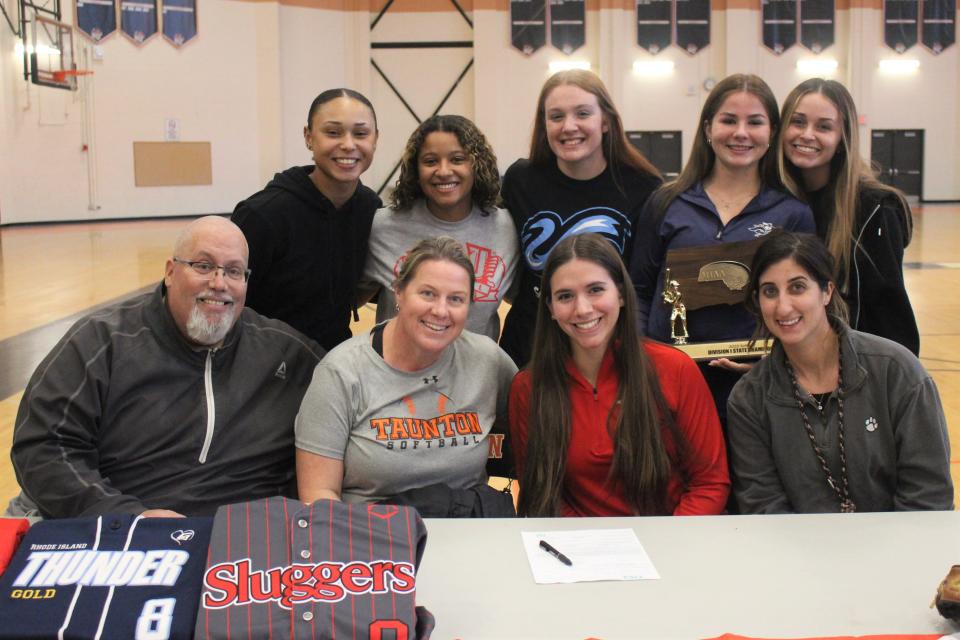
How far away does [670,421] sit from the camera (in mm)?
2334

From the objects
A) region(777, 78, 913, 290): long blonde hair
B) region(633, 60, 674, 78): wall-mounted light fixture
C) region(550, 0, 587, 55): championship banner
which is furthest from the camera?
region(633, 60, 674, 78): wall-mounted light fixture

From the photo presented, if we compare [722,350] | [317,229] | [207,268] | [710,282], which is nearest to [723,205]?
[710,282]

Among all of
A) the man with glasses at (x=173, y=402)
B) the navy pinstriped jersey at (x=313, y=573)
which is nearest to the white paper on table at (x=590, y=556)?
the navy pinstriped jersey at (x=313, y=573)

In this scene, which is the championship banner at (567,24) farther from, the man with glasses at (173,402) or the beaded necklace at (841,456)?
the beaded necklace at (841,456)

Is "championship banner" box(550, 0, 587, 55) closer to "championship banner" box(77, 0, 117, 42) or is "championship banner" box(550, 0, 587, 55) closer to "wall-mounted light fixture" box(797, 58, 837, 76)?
"wall-mounted light fixture" box(797, 58, 837, 76)

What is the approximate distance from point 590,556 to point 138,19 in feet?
54.6

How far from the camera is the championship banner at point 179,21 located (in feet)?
53.2

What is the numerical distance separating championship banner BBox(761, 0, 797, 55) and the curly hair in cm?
1576

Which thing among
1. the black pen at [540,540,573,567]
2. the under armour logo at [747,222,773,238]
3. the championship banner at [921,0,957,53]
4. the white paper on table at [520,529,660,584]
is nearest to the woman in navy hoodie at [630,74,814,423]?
the under armour logo at [747,222,773,238]

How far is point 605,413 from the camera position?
2.35 m

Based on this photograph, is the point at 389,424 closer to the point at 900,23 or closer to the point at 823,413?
the point at 823,413

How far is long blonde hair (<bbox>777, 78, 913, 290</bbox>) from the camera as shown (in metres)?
2.65

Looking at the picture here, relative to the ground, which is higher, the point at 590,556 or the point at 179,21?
the point at 179,21

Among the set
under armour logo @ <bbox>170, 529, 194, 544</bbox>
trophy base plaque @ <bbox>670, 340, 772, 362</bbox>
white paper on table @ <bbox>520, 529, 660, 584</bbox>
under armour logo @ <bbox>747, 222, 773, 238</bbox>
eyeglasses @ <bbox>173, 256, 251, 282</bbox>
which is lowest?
white paper on table @ <bbox>520, 529, 660, 584</bbox>
